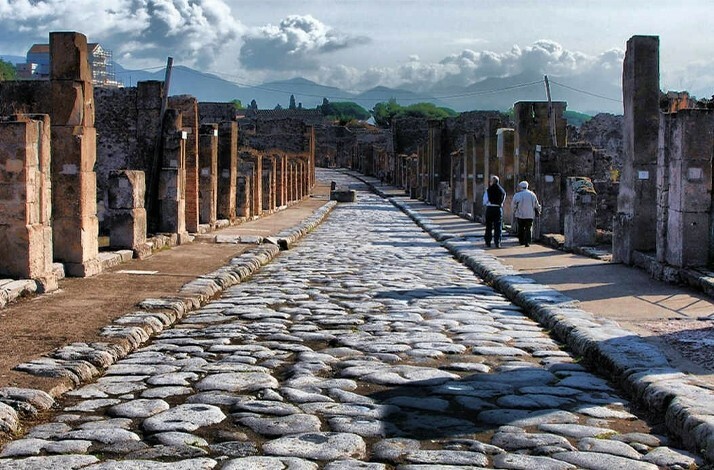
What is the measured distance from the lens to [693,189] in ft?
38.7

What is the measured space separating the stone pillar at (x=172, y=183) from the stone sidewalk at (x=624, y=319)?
5.56 metres

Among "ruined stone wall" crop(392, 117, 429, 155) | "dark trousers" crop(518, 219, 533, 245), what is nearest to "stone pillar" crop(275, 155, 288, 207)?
"dark trousers" crop(518, 219, 533, 245)

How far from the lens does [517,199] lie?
1888 cm

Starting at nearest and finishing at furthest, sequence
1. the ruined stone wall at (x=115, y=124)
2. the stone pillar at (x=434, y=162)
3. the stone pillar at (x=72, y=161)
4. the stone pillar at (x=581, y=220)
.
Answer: the stone pillar at (x=72, y=161) < the stone pillar at (x=581, y=220) < the ruined stone wall at (x=115, y=124) < the stone pillar at (x=434, y=162)

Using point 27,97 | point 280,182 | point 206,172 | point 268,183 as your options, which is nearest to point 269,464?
point 27,97

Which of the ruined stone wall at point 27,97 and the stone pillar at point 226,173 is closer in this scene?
the ruined stone wall at point 27,97

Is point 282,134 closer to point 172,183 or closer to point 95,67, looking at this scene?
point 95,67

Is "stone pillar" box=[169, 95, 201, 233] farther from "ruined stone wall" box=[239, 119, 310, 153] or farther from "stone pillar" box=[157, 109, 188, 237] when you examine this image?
"ruined stone wall" box=[239, 119, 310, 153]

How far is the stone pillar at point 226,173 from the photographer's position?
80.0 ft

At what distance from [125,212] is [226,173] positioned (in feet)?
32.6

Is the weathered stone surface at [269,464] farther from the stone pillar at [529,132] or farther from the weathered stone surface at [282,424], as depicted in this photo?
the stone pillar at [529,132]

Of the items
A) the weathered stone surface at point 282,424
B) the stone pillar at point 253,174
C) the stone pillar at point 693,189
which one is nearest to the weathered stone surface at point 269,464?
the weathered stone surface at point 282,424

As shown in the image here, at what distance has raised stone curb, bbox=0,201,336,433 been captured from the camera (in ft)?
17.9

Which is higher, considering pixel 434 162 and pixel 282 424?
pixel 434 162
